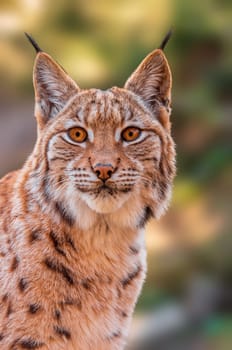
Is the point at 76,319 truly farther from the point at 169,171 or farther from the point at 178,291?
the point at 178,291

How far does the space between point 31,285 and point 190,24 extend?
35.2 feet

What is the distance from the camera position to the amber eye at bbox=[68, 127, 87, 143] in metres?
4.72

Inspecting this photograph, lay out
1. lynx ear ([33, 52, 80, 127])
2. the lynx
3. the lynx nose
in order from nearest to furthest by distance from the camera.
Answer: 1. the lynx nose
2. the lynx
3. lynx ear ([33, 52, 80, 127])

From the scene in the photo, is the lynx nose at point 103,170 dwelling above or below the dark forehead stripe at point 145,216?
above

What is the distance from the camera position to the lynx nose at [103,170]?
15.0ft

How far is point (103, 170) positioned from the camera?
4.58 metres

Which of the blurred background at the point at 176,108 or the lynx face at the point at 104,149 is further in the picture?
the blurred background at the point at 176,108

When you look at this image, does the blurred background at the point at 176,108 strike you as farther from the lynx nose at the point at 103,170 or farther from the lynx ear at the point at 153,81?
the lynx nose at the point at 103,170

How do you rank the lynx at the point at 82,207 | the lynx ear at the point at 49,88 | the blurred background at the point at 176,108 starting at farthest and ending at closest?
the blurred background at the point at 176,108 → the lynx ear at the point at 49,88 → the lynx at the point at 82,207

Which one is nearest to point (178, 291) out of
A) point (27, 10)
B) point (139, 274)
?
point (27, 10)

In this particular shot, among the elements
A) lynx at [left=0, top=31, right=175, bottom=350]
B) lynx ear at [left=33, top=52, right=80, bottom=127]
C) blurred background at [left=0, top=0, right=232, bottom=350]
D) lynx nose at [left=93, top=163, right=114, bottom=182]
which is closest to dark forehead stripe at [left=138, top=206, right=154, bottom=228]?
lynx at [left=0, top=31, right=175, bottom=350]

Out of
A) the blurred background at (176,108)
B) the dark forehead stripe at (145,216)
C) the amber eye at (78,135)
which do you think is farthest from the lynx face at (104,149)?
the blurred background at (176,108)

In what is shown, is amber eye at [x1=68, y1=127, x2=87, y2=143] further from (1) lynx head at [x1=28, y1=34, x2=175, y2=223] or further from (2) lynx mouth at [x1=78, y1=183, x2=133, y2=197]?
(2) lynx mouth at [x1=78, y1=183, x2=133, y2=197]

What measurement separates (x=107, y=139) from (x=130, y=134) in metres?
0.13
